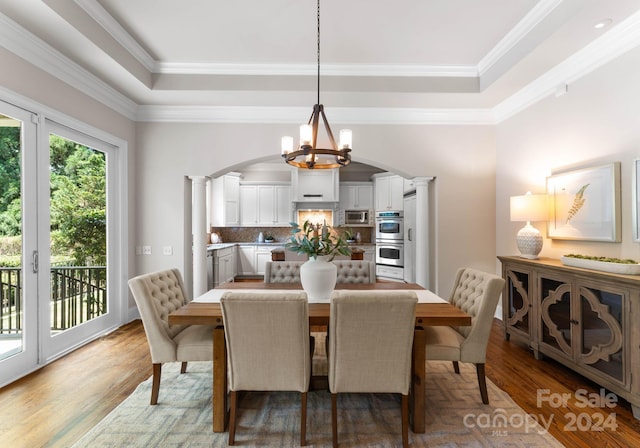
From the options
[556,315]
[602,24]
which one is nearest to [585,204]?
[556,315]

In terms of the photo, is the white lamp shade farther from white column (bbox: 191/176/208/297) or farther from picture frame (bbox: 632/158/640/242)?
white column (bbox: 191/176/208/297)

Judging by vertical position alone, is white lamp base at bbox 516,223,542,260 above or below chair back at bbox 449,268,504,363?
above

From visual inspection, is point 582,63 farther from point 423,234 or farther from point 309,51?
point 309,51

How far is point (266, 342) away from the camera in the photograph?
1721 mm

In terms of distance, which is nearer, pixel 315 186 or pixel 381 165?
pixel 381 165

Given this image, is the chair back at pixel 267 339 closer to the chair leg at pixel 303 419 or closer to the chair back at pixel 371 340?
the chair leg at pixel 303 419

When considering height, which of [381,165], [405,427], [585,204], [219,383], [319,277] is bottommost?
[405,427]


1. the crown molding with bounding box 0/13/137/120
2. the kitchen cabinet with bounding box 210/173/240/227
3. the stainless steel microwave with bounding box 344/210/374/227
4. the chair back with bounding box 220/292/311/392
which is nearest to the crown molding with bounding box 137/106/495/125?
the crown molding with bounding box 0/13/137/120

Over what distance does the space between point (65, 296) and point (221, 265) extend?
2928 millimetres

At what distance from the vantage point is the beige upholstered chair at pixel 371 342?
165 cm

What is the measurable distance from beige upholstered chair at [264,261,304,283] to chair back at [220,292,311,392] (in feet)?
4.74

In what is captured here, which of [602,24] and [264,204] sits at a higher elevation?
[602,24]

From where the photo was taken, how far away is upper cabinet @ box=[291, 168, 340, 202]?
279 inches

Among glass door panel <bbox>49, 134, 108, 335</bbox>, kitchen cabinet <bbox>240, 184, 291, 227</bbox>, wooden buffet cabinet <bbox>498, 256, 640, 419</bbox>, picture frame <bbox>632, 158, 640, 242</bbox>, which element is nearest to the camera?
wooden buffet cabinet <bbox>498, 256, 640, 419</bbox>
